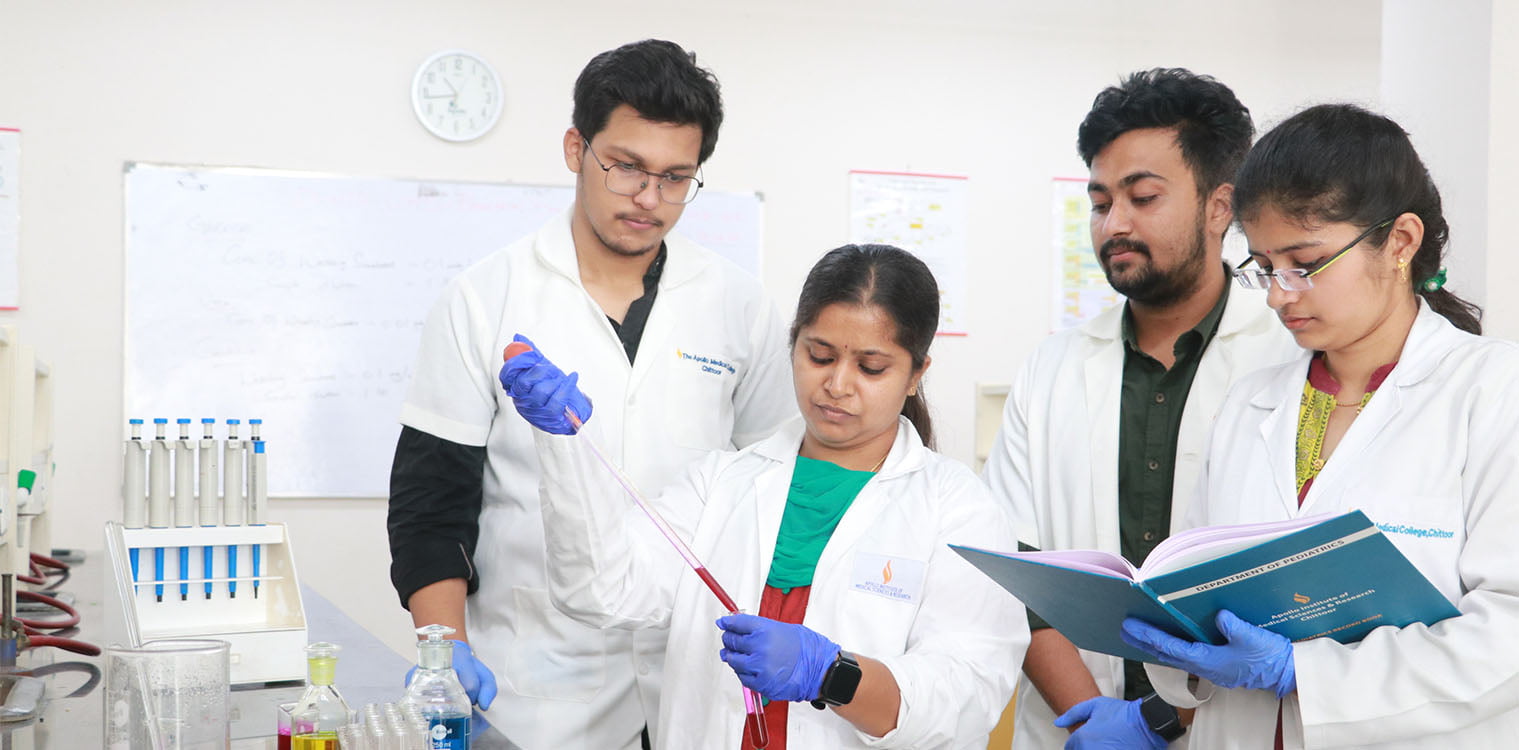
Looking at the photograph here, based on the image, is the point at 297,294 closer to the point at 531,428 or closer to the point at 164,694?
the point at 531,428

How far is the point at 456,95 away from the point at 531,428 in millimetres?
2646

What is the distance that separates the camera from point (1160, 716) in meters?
1.50

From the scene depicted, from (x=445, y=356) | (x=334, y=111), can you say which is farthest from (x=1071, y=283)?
(x=445, y=356)

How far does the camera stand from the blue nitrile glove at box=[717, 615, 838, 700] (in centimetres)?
126

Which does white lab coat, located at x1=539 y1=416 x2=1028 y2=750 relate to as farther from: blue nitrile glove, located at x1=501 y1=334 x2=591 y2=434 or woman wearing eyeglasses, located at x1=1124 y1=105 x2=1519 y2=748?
woman wearing eyeglasses, located at x1=1124 y1=105 x2=1519 y2=748

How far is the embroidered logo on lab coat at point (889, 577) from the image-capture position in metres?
1.45

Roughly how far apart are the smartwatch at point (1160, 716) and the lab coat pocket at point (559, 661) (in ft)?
2.38

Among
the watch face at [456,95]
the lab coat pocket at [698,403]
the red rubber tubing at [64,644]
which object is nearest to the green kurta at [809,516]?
the lab coat pocket at [698,403]

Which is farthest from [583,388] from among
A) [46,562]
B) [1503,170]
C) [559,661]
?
[1503,170]

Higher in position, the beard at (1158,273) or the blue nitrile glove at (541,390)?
the beard at (1158,273)

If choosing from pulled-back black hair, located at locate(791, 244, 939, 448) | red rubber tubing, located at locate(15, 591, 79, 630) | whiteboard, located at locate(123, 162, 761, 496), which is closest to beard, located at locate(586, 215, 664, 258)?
pulled-back black hair, located at locate(791, 244, 939, 448)

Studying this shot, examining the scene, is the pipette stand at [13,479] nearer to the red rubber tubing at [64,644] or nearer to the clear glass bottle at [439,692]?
the red rubber tubing at [64,644]

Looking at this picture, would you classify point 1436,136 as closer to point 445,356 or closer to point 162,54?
point 445,356

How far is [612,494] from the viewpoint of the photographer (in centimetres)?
141
